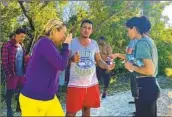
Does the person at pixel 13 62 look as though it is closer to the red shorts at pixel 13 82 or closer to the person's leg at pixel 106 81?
the red shorts at pixel 13 82

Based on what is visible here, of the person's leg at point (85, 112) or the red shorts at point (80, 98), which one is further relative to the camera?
the person's leg at point (85, 112)

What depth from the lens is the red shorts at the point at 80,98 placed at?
327 centimetres

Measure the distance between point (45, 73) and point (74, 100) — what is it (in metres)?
0.76

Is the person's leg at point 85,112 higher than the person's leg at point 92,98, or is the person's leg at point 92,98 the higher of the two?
the person's leg at point 92,98

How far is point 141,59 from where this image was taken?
2832 millimetres

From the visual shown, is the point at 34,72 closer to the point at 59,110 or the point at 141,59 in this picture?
the point at 59,110

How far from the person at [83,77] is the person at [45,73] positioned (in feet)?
2.05

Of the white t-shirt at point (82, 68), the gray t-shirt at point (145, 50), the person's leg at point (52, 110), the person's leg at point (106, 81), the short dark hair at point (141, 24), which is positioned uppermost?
the short dark hair at point (141, 24)

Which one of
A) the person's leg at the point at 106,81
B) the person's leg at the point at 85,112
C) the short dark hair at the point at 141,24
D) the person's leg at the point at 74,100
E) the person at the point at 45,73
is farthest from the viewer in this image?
the person's leg at the point at 106,81

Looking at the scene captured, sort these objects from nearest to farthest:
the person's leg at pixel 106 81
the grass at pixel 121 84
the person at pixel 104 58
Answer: the person at pixel 104 58 → the person's leg at pixel 106 81 → the grass at pixel 121 84

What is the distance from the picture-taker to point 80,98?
3.29 metres

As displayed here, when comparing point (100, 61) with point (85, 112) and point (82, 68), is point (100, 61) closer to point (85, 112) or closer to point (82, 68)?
point (82, 68)

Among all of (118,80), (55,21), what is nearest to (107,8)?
(118,80)

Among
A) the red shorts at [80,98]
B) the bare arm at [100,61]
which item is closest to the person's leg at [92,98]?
the red shorts at [80,98]
